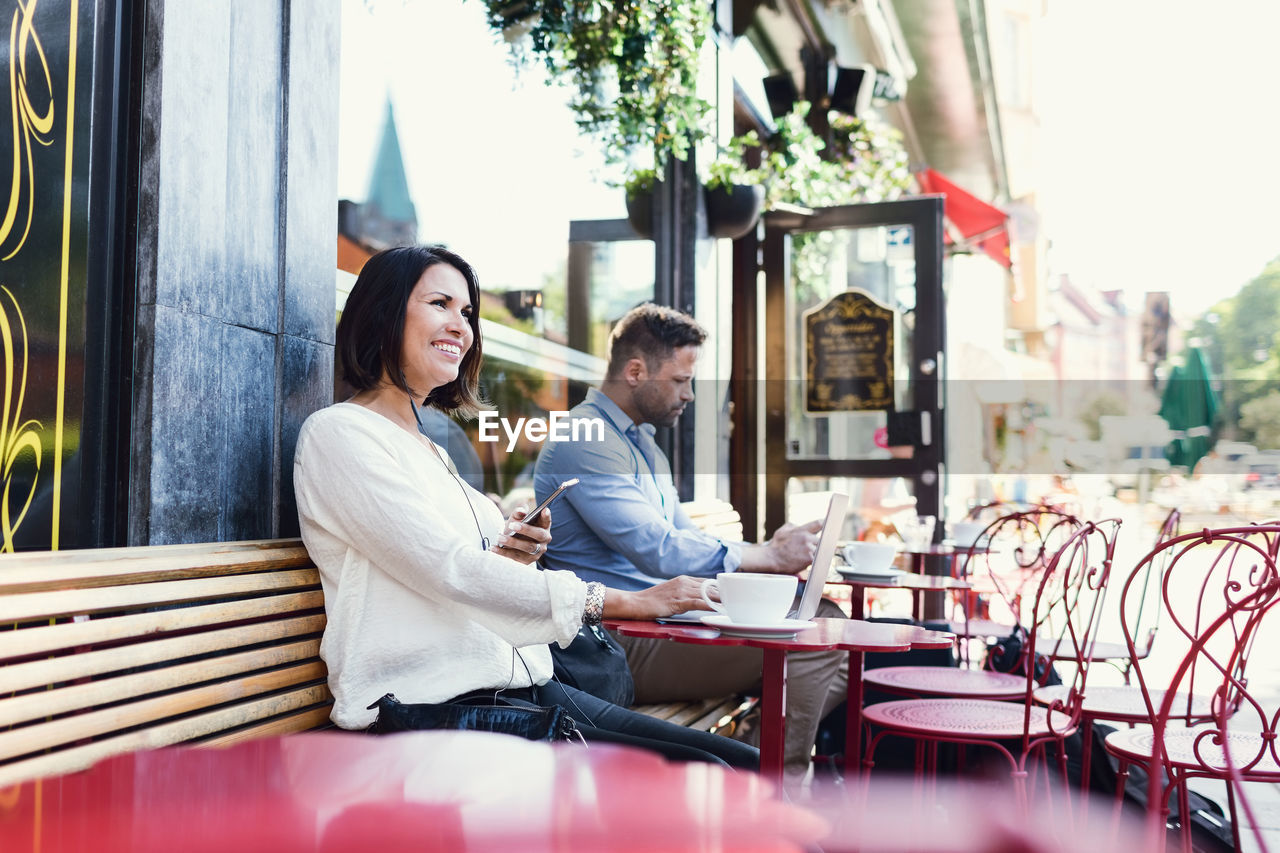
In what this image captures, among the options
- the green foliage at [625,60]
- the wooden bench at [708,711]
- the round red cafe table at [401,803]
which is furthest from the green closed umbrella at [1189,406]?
the round red cafe table at [401,803]

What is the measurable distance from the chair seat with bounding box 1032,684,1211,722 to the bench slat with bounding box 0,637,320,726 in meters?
1.60

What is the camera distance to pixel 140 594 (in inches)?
54.9

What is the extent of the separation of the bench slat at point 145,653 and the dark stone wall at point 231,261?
243mm

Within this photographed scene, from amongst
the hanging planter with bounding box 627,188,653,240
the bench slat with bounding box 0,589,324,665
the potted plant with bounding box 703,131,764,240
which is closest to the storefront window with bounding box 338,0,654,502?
the hanging planter with bounding box 627,188,653,240

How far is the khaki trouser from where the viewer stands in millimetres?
2777

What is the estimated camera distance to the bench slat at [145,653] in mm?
1193

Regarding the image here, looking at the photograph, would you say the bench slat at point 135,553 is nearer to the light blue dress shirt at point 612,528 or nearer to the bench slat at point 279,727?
the bench slat at point 279,727

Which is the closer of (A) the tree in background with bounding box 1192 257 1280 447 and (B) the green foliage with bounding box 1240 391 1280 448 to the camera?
(B) the green foliage with bounding box 1240 391 1280 448

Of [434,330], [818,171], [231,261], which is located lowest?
[434,330]

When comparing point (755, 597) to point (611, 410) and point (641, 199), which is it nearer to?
point (611, 410)

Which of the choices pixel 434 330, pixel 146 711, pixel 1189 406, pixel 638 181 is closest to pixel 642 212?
pixel 638 181

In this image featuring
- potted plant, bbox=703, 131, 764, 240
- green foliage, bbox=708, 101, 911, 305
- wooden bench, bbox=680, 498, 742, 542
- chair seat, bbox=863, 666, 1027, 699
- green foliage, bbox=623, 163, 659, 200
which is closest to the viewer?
chair seat, bbox=863, 666, 1027, 699

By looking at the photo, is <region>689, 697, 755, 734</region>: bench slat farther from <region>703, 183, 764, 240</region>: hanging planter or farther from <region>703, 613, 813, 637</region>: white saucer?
<region>703, 183, 764, 240</region>: hanging planter

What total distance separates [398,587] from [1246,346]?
3778 centimetres
